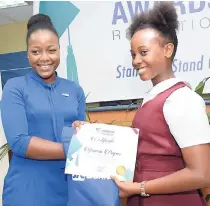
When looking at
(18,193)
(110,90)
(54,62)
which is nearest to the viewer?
(18,193)

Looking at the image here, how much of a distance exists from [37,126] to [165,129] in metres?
0.52

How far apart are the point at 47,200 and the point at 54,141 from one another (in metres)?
0.23

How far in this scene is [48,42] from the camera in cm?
150

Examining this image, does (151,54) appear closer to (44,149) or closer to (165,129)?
(165,129)

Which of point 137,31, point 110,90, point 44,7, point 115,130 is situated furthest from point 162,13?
point 44,7

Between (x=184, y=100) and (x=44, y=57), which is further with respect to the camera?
(x=44, y=57)

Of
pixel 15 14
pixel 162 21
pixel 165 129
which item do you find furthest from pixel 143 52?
pixel 15 14

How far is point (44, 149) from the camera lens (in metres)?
1.34

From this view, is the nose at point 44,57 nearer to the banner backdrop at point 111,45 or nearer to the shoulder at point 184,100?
the shoulder at point 184,100

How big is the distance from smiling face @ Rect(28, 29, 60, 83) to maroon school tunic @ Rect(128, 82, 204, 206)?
482 millimetres

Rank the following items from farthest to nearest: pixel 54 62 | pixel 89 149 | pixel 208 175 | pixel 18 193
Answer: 1. pixel 54 62
2. pixel 18 193
3. pixel 89 149
4. pixel 208 175

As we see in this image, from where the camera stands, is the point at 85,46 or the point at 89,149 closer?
the point at 89,149

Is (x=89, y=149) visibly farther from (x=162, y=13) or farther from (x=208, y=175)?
(x=162, y=13)

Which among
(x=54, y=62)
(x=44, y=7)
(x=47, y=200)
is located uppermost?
(x=44, y=7)
